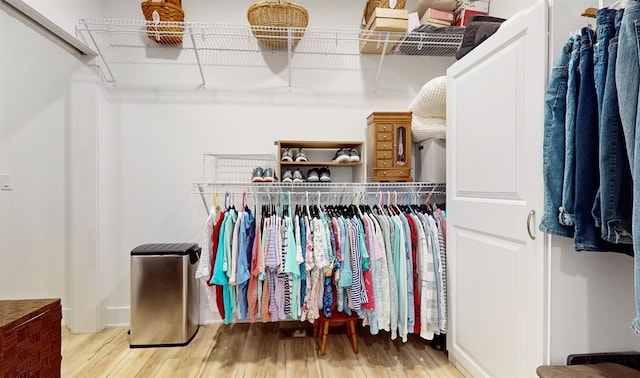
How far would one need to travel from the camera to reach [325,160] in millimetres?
2455

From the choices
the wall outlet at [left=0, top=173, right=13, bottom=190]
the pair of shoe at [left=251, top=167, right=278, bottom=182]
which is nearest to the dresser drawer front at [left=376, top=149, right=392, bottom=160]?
the pair of shoe at [left=251, top=167, right=278, bottom=182]

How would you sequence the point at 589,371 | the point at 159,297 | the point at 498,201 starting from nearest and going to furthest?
the point at 589,371, the point at 498,201, the point at 159,297

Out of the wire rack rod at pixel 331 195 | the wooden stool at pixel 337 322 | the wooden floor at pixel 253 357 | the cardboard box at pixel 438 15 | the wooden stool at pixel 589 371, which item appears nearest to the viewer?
the wooden stool at pixel 589 371

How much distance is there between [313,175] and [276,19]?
1072 millimetres

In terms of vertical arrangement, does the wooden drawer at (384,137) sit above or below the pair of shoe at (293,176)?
above

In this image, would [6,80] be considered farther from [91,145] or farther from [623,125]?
[623,125]

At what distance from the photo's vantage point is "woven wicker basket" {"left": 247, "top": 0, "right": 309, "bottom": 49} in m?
2.05

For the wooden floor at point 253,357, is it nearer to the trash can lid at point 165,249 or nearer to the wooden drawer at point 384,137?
the trash can lid at point 165,249

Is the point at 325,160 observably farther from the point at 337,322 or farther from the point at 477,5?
the point at 477,5

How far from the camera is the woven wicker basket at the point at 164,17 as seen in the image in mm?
2146

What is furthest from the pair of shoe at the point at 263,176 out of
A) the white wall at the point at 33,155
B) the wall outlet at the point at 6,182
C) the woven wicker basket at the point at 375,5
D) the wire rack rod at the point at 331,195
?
the wall outlet at the point at 6,182

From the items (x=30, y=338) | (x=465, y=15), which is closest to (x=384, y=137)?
(x=465, y=15)

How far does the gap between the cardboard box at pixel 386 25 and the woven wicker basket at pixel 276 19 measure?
45 centimetres

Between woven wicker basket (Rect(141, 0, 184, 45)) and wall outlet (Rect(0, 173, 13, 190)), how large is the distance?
4.84 feet
